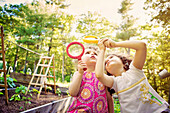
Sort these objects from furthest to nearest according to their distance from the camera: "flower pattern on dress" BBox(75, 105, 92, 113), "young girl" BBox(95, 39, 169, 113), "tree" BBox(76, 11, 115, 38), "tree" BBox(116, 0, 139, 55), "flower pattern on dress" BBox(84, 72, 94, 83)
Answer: "tree" BBox(116, 0, 139, 55), "tree" BBox(76, 11, 115, 38), "flower pattern on dress" BBox(84, 72, 94, 83), "flower pattern on dress" BBox(75, 105, 92, 113), "young girl" BBox(95, 39, 169, 113)

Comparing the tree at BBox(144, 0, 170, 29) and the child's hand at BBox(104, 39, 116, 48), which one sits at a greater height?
the tree at BBox(144, 0, 170, 29)

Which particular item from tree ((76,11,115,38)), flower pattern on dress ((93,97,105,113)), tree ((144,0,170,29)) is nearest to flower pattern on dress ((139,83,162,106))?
flower pattern on dress ((93,97,105,113))

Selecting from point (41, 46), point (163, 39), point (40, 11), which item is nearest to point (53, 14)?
point (40, 11)

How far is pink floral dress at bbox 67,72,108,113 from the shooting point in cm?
97

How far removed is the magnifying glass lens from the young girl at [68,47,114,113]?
8 cm

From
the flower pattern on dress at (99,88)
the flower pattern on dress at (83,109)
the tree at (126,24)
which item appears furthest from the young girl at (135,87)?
the tree at (126,24)

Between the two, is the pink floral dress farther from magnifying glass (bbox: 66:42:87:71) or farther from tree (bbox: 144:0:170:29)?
tree (bbox: 144:0:170:29)

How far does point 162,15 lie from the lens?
118 inches

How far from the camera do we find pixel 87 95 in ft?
3.37

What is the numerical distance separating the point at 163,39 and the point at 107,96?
129 inches

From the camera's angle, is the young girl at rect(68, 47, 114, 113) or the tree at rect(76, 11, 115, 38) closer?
the young girl at rect(68, 47, 114, 113)

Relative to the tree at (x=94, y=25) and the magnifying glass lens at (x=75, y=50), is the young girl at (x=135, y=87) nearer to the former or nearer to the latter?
the magnifying glass lens at (x=75, y=50)

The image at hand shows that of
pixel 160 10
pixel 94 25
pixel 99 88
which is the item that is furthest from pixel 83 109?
pixel 94 25

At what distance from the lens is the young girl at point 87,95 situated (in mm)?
970
